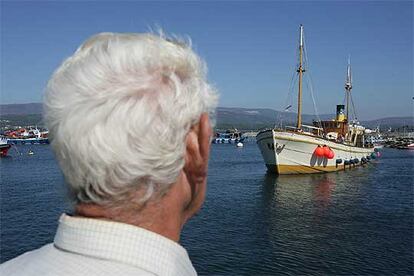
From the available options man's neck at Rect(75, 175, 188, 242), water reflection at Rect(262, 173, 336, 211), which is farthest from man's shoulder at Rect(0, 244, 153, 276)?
water reflection at Rect(262, 173, 336, 211)

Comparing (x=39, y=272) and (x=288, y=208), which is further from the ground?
(x=39, y=272)

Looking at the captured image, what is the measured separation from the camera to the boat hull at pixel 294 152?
30.5m

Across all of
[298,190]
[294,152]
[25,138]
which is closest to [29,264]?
[298,190]

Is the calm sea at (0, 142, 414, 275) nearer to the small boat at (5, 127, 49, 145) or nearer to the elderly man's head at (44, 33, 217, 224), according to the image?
the elderly man's head at (44, 33, 217, 224)

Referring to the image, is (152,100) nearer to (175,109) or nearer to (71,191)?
(175,109)

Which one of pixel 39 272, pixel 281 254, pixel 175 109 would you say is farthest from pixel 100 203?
pixel 281 254

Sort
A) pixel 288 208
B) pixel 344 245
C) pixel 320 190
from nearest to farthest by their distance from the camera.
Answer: pixel 344 245
pixel 288 208
pixel 320 190

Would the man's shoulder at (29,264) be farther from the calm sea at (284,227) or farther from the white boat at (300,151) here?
the white boat at (300,151)

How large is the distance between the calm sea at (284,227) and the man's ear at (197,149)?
10.6 m

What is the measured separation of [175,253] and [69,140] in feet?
1.37

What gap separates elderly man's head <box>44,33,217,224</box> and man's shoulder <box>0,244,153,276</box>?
16 cm

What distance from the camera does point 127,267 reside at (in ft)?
3.39

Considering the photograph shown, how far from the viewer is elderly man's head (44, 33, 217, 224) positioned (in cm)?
107

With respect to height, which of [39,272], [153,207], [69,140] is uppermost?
[69,140]
